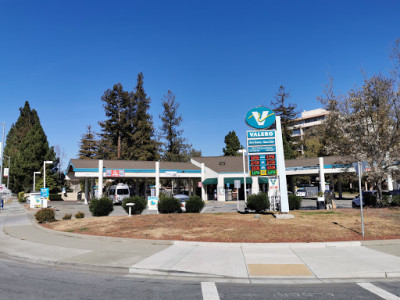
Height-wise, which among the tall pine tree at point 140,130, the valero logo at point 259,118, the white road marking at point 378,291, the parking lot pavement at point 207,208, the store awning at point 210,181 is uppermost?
the tall pine tree at point 140,130

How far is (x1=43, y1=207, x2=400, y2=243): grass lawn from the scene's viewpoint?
11.0 m

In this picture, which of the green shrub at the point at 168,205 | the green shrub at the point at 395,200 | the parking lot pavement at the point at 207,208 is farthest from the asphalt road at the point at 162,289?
the green shrub at the point at 395,200

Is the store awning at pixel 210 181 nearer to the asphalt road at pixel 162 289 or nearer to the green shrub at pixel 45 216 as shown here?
the green shrub at pixel 45 216

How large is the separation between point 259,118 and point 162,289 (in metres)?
13.2

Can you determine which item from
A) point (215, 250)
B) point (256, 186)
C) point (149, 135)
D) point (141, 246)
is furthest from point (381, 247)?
point (149, 135)

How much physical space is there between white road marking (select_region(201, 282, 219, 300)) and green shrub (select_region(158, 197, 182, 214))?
490 inches

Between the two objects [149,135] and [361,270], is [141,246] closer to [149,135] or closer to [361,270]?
[361,270]

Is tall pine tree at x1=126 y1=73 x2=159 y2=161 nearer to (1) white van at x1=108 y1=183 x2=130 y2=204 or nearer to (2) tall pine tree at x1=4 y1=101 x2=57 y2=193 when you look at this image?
(2) tall pine tree at x1=4 y1=101 x2=57 y2=193

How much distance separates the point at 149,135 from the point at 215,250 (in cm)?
5918

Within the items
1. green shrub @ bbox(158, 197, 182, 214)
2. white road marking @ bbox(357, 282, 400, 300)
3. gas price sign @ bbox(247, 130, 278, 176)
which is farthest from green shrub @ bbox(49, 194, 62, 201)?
white road marking @ bbox(357, 282, 400, 300)

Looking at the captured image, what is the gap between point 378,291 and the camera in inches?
230

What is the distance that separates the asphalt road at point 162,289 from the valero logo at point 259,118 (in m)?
12.0

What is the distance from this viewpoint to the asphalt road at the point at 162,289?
564cm

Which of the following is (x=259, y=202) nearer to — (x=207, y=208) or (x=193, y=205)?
(x=193, y=205)
